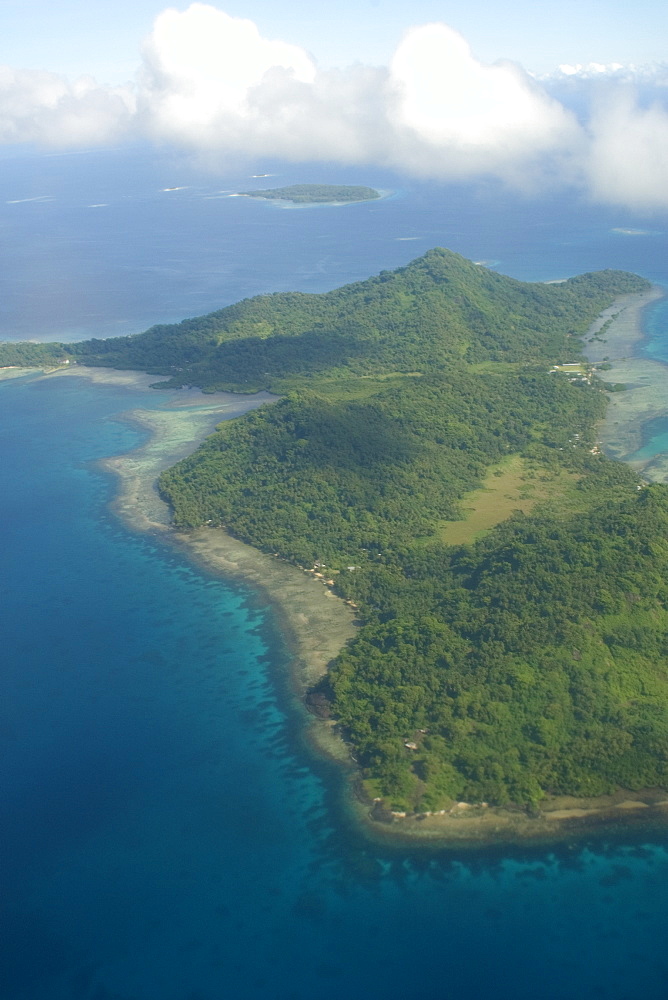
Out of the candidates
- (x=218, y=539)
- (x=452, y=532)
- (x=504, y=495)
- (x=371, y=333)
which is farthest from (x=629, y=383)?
(x=218, y=539)

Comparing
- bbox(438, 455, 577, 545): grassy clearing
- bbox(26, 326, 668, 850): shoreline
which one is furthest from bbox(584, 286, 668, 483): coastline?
bbox(438, 455, 577, 545): grassy clearing

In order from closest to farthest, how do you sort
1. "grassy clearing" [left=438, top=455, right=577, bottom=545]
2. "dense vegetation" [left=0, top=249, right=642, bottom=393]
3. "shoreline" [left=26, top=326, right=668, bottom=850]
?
"shoreline" [left=26, top=326, right=668, bottom=850] → "grassy clearing" [left=438, top=455, right=577, bottom=545] → "dense vegetation" [left=0, top=249, right=642, bottom=393]

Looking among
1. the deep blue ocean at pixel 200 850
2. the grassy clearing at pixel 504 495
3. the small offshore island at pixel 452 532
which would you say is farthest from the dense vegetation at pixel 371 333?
the deep blue ocean at pixel 200 850

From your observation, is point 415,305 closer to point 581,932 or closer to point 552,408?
point 552,408

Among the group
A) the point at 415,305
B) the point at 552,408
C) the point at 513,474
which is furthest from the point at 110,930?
the point at 415,305

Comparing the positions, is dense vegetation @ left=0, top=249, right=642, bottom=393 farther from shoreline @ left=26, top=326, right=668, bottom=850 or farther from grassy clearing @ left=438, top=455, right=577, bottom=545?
grassy clearing @ left=438, top=455, right=577, bottom=545
